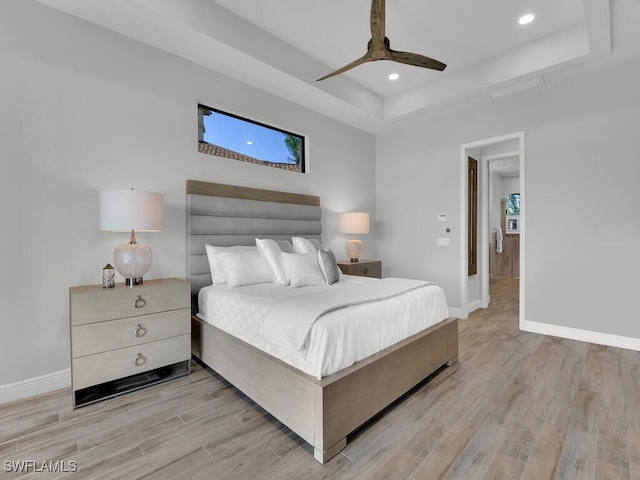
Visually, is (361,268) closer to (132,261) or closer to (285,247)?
(285,247)

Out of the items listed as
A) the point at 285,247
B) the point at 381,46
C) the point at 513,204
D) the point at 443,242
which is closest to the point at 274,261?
the point at 285,247

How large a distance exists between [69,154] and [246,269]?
64.1 inches

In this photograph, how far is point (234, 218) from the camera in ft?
10.8

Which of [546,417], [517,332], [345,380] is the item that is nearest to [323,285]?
[345,380]

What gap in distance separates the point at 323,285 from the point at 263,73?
229 centimetres

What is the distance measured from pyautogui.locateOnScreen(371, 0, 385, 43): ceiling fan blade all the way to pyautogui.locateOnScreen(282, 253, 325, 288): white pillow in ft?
6.13

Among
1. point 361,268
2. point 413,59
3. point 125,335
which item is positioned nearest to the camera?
point 125,335

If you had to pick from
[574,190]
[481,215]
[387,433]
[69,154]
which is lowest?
[387,433]

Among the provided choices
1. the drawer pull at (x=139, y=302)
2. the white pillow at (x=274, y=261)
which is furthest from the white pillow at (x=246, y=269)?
the drawer pull at (x=139, y=302)

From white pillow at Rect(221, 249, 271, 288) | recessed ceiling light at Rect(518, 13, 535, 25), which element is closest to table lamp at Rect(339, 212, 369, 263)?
white pillow at Rect(221, 249, 271, 288)

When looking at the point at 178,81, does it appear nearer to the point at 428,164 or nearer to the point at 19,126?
the point at 19,126

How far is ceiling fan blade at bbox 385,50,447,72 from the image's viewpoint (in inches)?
96.3

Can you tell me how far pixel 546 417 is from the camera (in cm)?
195

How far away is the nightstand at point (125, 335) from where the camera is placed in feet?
6.83
